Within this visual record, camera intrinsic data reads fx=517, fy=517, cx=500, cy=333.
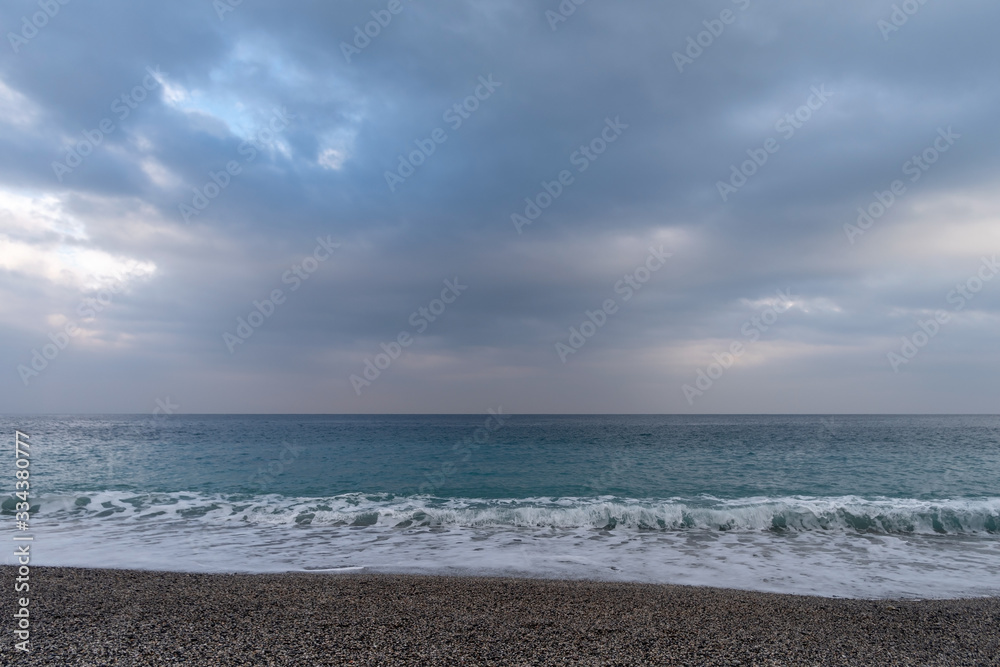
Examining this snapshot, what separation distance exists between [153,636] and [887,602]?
444 inches

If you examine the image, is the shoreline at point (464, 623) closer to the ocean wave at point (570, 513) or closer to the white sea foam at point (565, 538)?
the white sea foam at point (565, 538)

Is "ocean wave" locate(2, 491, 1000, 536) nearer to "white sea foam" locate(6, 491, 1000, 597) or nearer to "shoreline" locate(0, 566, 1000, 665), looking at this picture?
"white sea foam" locate(6, 491, 1000, 597)

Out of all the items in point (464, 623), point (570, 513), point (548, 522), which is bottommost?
point (548, 522)

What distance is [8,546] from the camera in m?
13.0

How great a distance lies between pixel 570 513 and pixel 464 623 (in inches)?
445

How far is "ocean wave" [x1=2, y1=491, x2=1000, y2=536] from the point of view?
55.0 feet

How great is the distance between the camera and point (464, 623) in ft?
23.4

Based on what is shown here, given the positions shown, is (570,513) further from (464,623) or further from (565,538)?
(464,623)

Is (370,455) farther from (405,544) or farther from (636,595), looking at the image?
(636,595)

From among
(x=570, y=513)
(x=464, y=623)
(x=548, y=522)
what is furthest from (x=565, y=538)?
(x=464, y=623)

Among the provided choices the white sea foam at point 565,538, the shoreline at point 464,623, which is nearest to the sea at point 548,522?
the white sea foam at point 565,538

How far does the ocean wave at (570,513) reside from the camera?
1677 cm

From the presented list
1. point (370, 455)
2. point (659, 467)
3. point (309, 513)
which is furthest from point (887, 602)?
point (370, 455)

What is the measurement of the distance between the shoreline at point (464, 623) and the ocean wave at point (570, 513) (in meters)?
7.55
